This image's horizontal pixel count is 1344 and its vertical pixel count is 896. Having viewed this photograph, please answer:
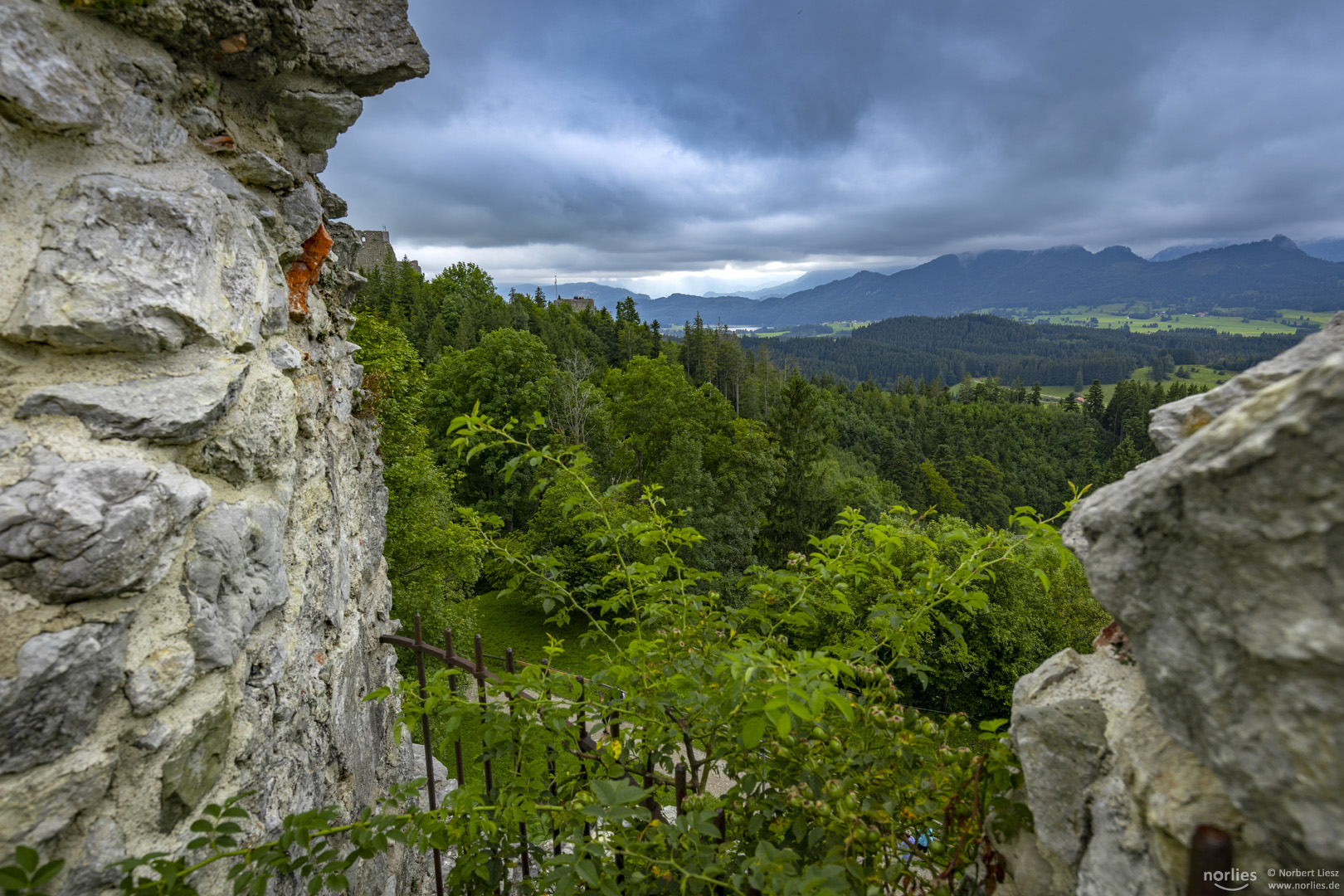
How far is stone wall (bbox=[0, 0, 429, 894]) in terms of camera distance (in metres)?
1.48

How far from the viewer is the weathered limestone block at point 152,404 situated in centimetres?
162

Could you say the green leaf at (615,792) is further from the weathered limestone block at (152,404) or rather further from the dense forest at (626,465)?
the weathered limestone block at (152,404)

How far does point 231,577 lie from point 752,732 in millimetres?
1699

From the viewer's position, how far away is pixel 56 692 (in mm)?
1449

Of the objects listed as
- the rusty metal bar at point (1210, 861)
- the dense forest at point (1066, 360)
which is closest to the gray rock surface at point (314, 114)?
the rusty metal bar at point (1210, 861)

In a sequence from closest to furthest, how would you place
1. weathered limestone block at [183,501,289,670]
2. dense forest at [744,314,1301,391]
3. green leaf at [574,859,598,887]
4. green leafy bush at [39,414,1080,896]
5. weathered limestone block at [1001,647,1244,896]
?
weathered limestone block at [1001,647,1244,896] < green leaf at [574,859,598,887] < green leafy bush at [39,414,1080,896] < weathered limestone block at [183,501,289,670] < dense forest at [744,314,1301,391]

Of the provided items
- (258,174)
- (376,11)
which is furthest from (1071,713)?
(376,11)

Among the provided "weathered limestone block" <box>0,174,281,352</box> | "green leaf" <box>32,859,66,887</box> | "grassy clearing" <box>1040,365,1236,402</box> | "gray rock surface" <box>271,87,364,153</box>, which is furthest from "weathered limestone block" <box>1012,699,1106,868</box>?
"grassy clearing" <box>1040,365,1236,402</box>

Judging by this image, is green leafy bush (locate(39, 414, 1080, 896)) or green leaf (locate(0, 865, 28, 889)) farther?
green leafy bush (locate(39, 414, 1080, 896))

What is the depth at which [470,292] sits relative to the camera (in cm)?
5884

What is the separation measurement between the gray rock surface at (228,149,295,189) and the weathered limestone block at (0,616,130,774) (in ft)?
5.90

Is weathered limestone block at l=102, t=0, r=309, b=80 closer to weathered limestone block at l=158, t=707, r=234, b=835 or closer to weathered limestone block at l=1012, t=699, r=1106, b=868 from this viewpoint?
weathered limestone block at l=158, t=707, r=234, b=835

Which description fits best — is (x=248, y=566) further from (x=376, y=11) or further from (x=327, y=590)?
(x=376, y=11)

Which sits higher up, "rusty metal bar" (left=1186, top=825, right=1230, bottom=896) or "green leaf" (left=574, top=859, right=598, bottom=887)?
"rusty metal bar" (left=1186, top=825, right=1230, bottom=896)
